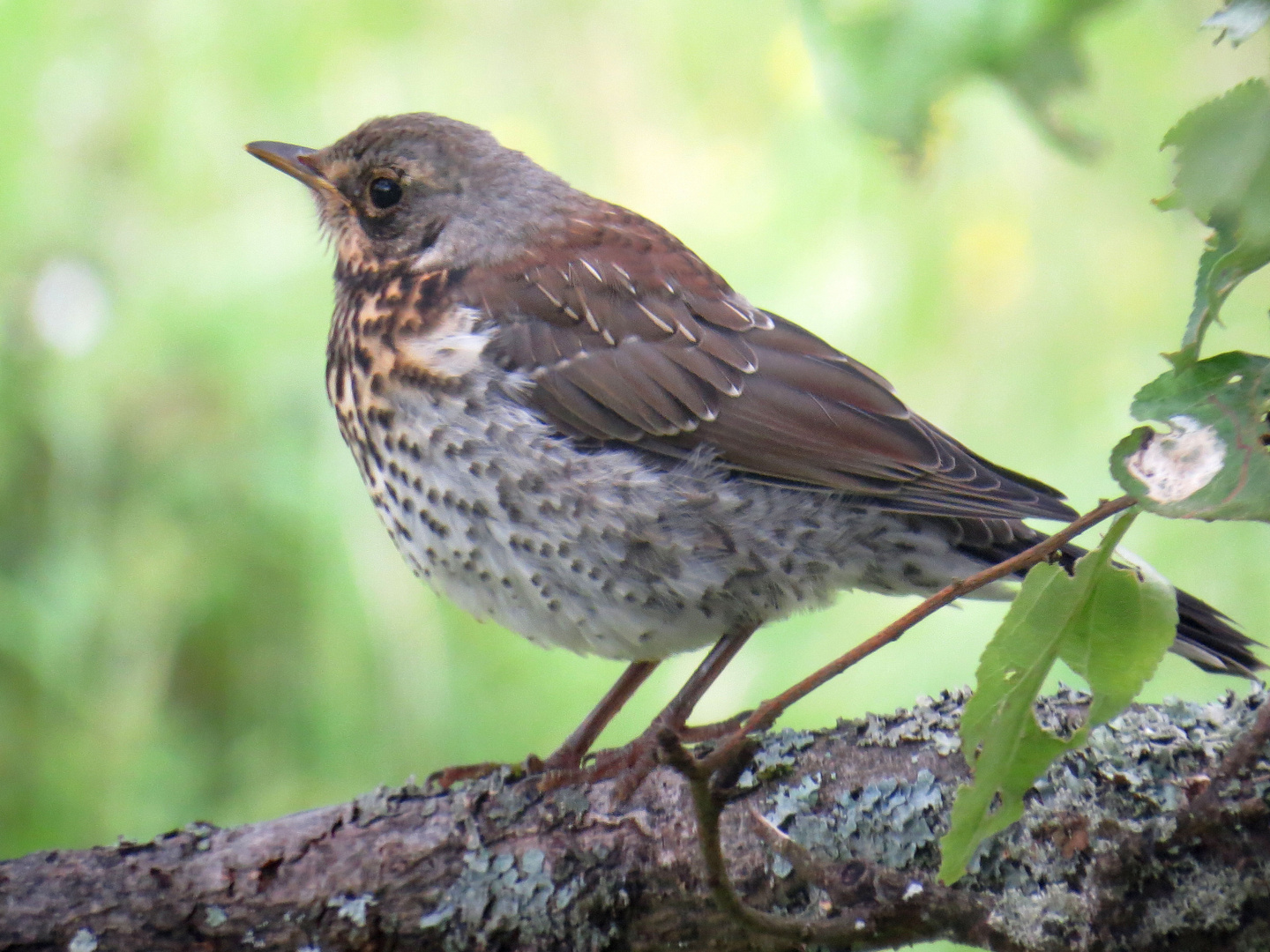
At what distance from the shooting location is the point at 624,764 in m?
1.93

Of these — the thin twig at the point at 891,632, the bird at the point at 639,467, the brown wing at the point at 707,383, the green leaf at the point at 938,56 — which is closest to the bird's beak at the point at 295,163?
the bird at the point at 639,467

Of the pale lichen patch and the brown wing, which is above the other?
the brown wing

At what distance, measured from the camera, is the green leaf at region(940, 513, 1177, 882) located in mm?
930

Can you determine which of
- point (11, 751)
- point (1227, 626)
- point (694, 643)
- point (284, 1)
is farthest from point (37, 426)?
point (1227, 626)

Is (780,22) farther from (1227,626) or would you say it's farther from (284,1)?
(1227,626)

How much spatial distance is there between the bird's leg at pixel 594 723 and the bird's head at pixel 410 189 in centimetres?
87

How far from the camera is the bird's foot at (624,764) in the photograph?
70.9 inches

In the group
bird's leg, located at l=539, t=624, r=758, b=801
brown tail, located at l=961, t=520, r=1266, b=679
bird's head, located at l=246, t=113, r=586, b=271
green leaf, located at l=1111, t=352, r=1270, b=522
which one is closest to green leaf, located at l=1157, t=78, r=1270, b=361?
green leaf, located at l=1111, t=352, r=1270, b=522

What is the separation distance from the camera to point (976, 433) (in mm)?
2932

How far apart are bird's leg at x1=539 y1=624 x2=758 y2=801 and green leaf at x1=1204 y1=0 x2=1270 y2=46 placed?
116 centimetres

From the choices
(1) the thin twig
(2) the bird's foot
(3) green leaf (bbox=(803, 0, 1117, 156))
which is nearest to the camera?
(3) green leaf (bbox=(803, 0, 1117, 156))

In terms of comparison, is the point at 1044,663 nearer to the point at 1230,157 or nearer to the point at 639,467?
the point at 1230,157

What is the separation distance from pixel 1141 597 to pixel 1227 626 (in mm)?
1096

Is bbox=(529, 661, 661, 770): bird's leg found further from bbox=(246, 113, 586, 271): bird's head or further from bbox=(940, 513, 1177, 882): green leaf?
bbox=(940, 513, 1177, 882): green leaf
